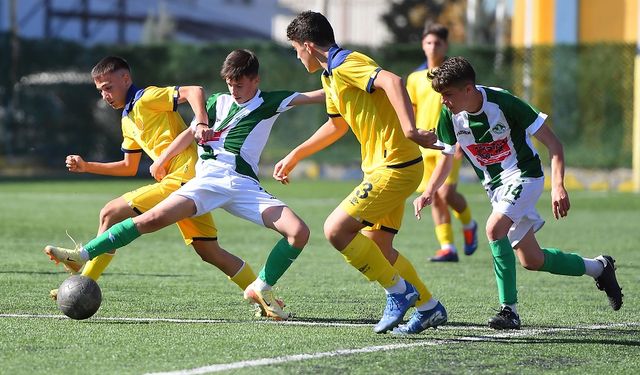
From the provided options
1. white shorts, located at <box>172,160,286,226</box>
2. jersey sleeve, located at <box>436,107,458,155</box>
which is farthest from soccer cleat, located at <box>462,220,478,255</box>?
white shorts, located at <box>172,160,286,226</box>

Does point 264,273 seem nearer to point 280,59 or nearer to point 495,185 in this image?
point 495,185

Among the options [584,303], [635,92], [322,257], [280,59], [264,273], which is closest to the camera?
[264,273]

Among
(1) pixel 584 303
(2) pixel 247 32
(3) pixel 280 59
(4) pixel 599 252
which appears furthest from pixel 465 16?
(1) pixel 584 303

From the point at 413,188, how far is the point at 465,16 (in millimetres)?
46572

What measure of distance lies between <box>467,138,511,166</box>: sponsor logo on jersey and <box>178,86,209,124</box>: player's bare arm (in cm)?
165

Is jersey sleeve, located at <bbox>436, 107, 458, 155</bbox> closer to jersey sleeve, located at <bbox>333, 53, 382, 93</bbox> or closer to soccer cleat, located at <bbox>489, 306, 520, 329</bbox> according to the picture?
jersey sleeve, located at <bbox>333, 53, 382, 93</bbox>

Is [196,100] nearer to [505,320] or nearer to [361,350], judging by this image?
[361,350]

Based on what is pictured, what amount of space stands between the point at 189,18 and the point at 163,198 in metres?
44.6

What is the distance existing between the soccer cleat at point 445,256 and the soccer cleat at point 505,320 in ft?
14.7

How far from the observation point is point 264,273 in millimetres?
7766

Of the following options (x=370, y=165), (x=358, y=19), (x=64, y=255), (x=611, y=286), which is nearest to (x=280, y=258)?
(x=370, y=165)

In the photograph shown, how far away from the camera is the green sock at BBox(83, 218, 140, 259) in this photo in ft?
24.6

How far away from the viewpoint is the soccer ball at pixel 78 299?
7430 mm

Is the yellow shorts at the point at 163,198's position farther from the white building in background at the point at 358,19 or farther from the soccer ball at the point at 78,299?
the white building in background at the point at 358,19
